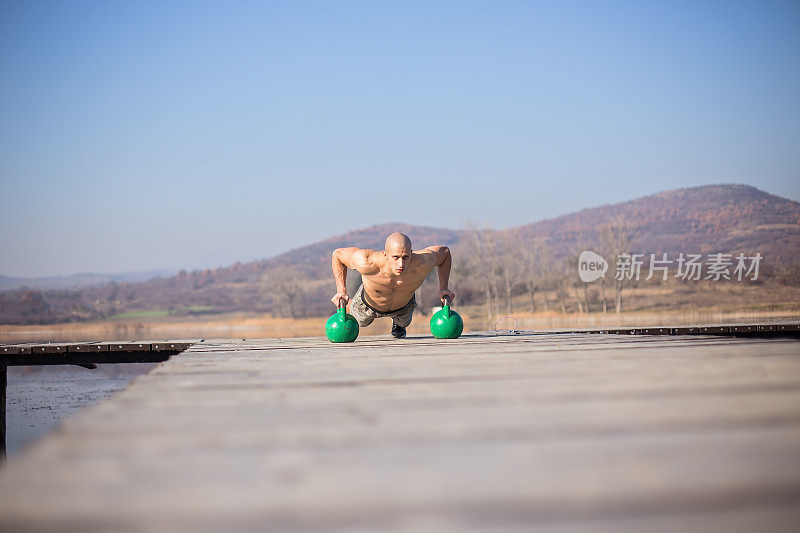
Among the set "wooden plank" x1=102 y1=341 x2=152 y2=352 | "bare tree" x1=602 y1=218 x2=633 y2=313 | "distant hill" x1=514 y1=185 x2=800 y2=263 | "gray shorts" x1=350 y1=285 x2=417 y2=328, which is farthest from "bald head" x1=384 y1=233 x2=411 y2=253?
"distant hill" x1=514 y1=185 x2=800 y2=263

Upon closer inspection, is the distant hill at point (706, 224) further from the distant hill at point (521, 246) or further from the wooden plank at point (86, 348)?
the wooden plank at point (86, 348)

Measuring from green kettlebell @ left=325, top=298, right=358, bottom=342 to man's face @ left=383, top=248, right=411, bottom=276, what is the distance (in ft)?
2.26

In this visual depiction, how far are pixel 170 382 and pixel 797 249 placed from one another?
207 feet

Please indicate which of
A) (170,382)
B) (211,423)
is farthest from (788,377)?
(170,382)

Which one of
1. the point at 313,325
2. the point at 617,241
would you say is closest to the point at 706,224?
the point at 617,241

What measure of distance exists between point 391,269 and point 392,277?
273 millimetres

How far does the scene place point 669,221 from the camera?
3071 inches

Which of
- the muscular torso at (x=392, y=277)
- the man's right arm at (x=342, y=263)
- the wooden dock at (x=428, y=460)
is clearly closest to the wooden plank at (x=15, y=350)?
the muscular torso at (x=392, y=277)

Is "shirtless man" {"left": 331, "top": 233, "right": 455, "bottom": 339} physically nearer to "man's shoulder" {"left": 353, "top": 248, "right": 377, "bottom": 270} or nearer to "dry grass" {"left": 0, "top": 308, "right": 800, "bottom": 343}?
"man's shoulder" {"left": 353, "top": 248, "right": 377, "bottom": 270}

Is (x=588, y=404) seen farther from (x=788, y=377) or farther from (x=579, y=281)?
(x=579, y=281)

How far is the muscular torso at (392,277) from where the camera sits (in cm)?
702

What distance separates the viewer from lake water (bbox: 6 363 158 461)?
1644 cm

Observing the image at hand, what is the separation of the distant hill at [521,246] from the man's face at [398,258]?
2205 inches

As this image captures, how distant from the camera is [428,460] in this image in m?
1.53
